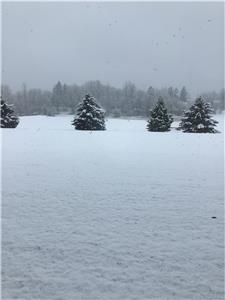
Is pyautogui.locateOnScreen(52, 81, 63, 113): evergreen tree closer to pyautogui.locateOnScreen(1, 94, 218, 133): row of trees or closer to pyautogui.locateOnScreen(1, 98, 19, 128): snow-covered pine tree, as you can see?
pyautogui.locateOnScreen(1, 98, 19, 128): snow-covered pine tree

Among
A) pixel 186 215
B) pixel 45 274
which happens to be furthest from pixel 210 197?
pixel 45 274

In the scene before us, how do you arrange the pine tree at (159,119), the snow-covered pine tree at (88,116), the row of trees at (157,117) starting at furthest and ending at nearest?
the pine tree at (159,119) → the row of trees at (157,117) → the snow-covered pine tree at (88,116)

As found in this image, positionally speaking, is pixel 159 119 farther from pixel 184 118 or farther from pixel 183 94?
pixel 183 94

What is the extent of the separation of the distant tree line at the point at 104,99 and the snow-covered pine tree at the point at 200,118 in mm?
31882

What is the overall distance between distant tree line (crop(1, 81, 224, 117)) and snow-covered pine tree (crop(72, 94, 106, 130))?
1363 inches

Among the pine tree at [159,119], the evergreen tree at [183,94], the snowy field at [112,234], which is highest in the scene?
the evergreen tree at [183,94]

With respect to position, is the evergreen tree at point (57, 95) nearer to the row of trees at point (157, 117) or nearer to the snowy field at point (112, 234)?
the row of trees at point (157, 117)

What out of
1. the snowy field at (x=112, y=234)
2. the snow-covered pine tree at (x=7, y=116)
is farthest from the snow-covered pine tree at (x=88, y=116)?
the snowy field at (x=112, y=234)

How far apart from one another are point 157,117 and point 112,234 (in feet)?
92.2

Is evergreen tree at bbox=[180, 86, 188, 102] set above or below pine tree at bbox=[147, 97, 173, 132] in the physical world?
above

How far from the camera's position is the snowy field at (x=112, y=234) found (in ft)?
12.0

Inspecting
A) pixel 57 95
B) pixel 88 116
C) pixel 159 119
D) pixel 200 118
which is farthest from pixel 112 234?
pixel 57 95

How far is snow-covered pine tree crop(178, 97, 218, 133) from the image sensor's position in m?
30.5

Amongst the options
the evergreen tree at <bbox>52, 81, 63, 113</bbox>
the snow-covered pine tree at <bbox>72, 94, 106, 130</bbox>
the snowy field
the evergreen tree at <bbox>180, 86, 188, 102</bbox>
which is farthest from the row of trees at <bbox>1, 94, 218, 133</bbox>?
the evergreen tree at <bbox>52, 81, 63, 113</bbox>
